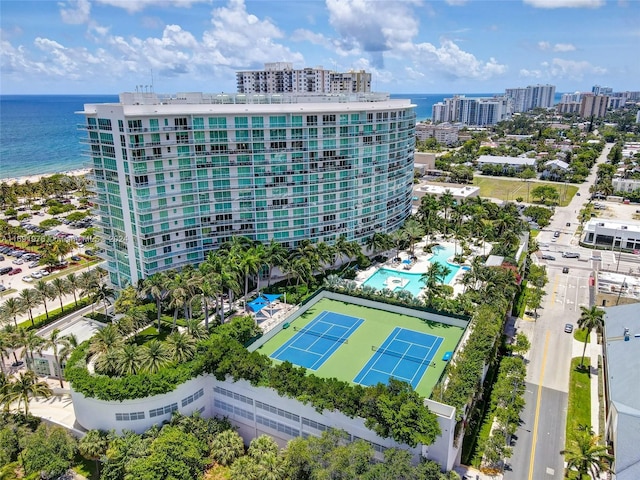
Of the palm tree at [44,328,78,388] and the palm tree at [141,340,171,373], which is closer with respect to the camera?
the palm tree at [141,340,171,373]

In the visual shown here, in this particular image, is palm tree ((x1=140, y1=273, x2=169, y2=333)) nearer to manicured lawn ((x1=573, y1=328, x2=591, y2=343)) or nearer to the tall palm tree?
the tall palm tree

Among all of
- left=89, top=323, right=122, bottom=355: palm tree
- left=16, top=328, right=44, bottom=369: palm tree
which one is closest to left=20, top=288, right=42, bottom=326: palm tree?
left=16, top=328, right=44, bottom=369: palm tree

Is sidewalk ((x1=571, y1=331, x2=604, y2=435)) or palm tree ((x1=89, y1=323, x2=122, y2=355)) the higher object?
palm tree ((x1=89, y1=323, x2=122, y2=355))

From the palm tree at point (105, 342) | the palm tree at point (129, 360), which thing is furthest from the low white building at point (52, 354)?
the palm tree at point (129, 360)

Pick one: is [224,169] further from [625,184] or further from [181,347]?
[625,184]

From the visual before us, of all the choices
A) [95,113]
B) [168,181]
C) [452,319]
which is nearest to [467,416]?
[452,319]
